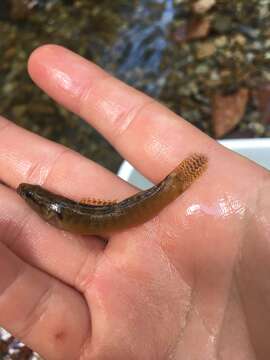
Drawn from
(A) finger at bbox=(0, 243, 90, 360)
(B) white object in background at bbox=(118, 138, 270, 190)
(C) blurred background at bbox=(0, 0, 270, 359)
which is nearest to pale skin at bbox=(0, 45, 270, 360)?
(A) finger at bbox=(0, 243, 90, 360)

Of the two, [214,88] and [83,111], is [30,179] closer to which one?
[83,111]

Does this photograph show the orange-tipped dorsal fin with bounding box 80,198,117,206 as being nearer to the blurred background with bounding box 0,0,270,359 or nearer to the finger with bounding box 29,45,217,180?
the finger with bounding box 29,45,217,180

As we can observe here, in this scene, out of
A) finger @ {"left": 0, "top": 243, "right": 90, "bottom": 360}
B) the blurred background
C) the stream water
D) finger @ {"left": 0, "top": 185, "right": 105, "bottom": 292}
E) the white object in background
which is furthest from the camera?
the stream water

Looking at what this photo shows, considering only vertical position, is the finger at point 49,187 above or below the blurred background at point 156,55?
above

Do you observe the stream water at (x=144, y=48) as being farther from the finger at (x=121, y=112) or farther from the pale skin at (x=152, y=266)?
the pale skin at (x=152, y=266)

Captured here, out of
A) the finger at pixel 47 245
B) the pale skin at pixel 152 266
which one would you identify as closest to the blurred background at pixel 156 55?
the pale skin at pixel 152 266

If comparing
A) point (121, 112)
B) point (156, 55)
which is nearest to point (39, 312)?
point (121, 112)

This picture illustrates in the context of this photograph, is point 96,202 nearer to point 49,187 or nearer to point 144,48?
point 49,187
